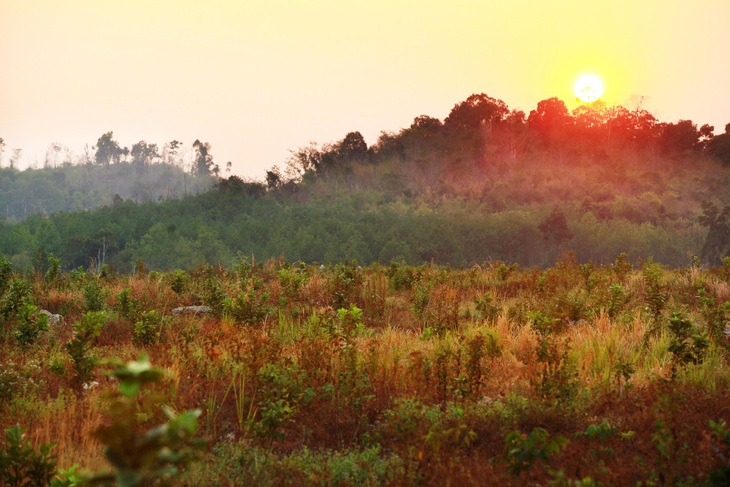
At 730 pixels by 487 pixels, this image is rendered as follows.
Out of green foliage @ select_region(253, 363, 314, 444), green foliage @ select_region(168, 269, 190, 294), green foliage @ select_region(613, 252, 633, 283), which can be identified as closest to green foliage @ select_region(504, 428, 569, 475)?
green foliage @ select_region(253, 363, 314, 444)

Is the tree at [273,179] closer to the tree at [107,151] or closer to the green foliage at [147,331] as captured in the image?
the green foliage at [147,331]

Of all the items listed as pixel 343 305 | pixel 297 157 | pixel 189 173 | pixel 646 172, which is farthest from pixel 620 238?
pixel 189 173

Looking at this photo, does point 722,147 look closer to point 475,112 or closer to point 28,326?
point 475,112

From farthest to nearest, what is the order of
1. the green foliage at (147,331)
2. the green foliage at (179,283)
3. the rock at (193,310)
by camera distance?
the green foliage at (179,283) → the rock at (193,310) → the green foliage at (147,331)

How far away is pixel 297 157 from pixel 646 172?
29.0 metres

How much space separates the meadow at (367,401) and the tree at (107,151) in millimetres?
119409

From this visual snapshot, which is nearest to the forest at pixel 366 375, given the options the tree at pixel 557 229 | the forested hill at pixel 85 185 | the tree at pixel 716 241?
the tree at pixel 716 241

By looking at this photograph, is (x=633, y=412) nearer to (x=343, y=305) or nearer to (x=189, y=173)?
(x=343, y=305)

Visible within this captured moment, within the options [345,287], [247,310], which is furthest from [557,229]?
[247,310]

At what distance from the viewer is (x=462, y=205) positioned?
48969 millimetres

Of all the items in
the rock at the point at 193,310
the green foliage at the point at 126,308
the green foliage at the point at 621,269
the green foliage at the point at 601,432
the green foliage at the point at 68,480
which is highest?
the green foliage at the point at 621,269

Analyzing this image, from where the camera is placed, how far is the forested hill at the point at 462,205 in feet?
136

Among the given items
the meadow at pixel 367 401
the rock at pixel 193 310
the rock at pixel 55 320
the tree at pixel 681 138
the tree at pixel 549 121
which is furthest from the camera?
the tree at pixel 549 121

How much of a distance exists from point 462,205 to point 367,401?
4418cm
